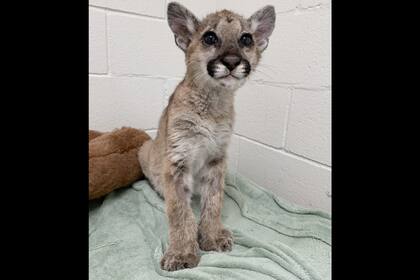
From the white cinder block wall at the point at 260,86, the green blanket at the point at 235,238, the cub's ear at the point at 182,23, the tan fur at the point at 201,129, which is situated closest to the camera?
the green blanket at the point at 235,238

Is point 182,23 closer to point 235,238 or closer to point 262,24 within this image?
point 262,24

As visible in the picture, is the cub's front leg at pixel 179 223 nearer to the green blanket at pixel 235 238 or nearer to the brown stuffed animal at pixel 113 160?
the green blanket at pixel 235 238

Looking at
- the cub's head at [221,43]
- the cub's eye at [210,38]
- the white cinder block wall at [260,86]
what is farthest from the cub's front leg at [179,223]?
the white cinder block wall at [260,86]

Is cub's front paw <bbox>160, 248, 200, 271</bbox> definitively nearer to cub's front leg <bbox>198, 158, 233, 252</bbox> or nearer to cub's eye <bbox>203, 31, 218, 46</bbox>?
cub's front leg <bbox>198, 158, 233, 252</bbox>

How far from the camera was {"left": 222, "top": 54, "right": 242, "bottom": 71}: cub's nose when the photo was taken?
4.02 ft

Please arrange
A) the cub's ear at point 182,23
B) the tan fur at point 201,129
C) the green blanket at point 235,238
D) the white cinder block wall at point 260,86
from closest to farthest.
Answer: the green blanket at point 235,238
the tan fur at point 201,129
the cub's ear at point 182,23
the white cinder block wall at point 260,86

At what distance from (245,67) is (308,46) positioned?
1.85 ft

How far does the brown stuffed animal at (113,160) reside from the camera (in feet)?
5.57

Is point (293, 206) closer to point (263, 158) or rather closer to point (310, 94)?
point (263, 158)

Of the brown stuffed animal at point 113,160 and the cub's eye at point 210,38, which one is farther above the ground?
the cub's eye at point 210,38

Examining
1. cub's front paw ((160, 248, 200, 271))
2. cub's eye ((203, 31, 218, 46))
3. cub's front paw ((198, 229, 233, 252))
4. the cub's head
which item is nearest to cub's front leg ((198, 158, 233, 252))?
cub's front paw ((198, 229, 233, 252))

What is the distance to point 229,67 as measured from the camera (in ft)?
4.03

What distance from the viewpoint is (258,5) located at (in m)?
1.96

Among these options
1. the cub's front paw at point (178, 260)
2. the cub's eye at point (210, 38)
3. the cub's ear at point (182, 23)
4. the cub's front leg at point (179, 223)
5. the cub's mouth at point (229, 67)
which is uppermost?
the cub's ear at point (182, 23)
